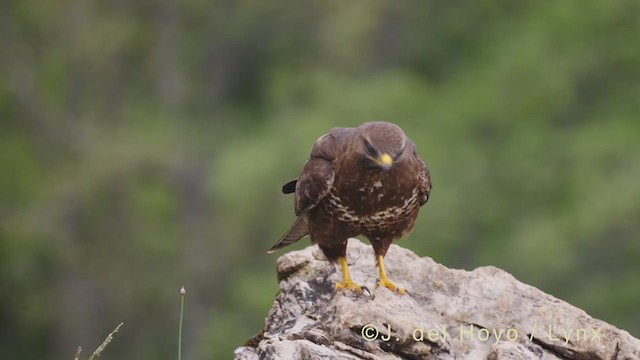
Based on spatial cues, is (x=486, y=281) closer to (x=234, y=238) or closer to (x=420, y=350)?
(x=420, y=350)

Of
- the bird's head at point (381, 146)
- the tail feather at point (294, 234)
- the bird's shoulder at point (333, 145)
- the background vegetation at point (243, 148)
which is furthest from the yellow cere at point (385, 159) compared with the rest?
the background vegetation at point (243, 148)

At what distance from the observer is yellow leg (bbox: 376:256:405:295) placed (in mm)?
7461

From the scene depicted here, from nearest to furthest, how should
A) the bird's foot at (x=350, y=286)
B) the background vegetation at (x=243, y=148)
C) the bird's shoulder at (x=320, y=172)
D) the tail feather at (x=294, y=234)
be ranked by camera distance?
the bird's foot at (x=350, y=286)
the bird's shoulder at (x=320, y=172)
the tail feather at (x=294, y=234)
the background vegetation at (x=243, y=148)

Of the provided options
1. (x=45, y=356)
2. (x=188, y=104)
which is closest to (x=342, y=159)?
(x=45, y=356)

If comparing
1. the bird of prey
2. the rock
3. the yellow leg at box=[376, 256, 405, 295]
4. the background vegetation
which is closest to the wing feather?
the bird of prey

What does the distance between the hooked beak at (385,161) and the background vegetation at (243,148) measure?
651 inches

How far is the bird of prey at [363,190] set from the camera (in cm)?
747

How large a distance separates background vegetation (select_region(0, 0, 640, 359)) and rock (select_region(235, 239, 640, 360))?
16.2 meters

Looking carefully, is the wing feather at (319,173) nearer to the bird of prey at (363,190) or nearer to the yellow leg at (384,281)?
the bird of prey at (363,190)

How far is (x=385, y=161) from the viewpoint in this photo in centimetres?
741

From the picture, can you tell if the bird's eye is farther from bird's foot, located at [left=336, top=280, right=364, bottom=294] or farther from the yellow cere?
bird's foot, located at [left=336, top=280, right=364, bottom=294]

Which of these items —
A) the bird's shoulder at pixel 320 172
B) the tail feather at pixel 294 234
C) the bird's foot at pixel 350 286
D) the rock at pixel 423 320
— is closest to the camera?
the rock at pixel 423 320

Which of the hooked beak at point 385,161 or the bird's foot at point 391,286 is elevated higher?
the hooked beak at point 385,161

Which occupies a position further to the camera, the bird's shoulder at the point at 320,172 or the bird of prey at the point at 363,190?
the bird's shoulder at the point at 320,172
